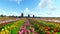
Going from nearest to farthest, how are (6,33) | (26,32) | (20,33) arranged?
(20,33) < (26,32) < (6,33)

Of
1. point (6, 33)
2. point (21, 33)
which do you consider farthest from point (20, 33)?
point (6, 33)

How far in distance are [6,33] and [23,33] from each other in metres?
3.14

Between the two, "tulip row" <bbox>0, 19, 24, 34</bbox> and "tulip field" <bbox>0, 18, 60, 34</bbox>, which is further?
"tulip row" <bbox>0, 19, 24, 34</bbox>

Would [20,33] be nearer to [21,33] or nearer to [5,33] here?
[21,33]

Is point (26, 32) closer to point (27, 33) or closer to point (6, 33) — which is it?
point (27, 33)

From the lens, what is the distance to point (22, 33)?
7262 mm

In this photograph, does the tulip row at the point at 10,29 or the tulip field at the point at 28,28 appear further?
the tulip row at the point at 10,29

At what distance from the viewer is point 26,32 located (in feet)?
24.6

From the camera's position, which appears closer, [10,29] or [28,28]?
[10,29]

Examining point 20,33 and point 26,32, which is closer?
point 20,33

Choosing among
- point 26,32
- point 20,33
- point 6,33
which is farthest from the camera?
point 6,33

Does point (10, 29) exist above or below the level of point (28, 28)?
above

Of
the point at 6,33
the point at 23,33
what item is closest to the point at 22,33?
the point at 23,33

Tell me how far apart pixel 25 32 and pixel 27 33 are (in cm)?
10
